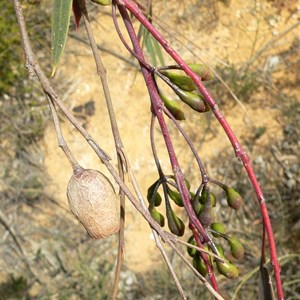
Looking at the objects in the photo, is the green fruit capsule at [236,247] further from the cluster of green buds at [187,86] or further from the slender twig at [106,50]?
the slender twig at [106,50]

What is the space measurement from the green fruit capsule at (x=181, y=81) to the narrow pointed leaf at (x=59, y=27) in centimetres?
10

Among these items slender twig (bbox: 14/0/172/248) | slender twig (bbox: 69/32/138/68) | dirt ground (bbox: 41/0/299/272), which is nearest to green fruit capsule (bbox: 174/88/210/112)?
slender twig (bbox: 14/0/172/248)

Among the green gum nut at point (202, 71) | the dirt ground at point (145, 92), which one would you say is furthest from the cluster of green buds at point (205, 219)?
the dirt ground at point (145, 92)

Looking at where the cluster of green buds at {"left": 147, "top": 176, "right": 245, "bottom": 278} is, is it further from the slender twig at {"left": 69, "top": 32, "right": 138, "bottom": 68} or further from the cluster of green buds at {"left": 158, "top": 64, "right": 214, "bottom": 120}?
the slender twig at {"left": 69, "top": 32, "right": 138, "bottom": 68}

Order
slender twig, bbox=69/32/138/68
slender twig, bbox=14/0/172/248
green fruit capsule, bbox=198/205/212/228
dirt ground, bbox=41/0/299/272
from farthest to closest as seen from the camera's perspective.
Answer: slender twig, bbox=69/32/138/68, dirt ground, bbox=41/0/299/272, green fruit capsule, bbox=198/205/212/228, slender twig, bbox=14/0/172/248

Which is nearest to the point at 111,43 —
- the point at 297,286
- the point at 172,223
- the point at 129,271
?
the point at 129,271

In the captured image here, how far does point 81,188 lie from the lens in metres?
0.52

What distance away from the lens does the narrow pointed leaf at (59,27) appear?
22.7 inches

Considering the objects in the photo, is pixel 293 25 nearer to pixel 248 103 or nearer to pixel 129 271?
pixel 248 103

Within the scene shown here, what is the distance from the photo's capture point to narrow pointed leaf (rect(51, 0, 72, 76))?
58 cm

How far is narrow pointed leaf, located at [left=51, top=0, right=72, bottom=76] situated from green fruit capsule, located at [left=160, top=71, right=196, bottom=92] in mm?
102

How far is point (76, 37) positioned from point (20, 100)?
399 millimetres

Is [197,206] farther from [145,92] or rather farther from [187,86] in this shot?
[145,92]

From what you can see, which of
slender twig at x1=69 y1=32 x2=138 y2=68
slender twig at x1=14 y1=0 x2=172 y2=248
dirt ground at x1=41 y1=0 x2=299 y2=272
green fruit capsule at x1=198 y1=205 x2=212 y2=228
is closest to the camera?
slender twig at x1=14 y1=0 x2=172 y2=248
